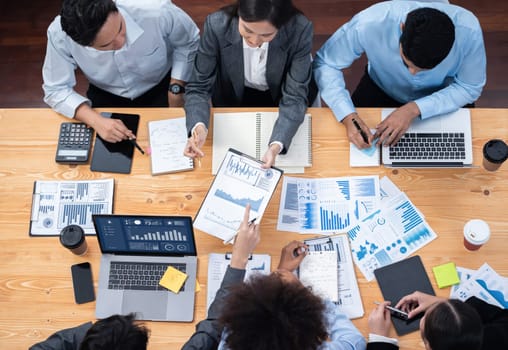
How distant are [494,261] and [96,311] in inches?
51.9

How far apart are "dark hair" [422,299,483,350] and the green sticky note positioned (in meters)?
0.22

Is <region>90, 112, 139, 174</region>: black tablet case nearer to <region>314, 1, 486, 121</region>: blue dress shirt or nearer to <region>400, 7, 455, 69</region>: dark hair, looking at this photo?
<region>314, 1, 486, 121</region>: blue dress shirt

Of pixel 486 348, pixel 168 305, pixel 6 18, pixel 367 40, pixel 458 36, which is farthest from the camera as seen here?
pixel 6 18

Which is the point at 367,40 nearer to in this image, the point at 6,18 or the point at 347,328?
the point at 347,328

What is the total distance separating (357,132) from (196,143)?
58 cm

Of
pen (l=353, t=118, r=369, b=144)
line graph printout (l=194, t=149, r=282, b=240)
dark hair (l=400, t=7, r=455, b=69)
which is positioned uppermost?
dark hair (l=400, t=7, r=455, b=69)

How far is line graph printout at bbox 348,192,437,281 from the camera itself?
172 centimetres

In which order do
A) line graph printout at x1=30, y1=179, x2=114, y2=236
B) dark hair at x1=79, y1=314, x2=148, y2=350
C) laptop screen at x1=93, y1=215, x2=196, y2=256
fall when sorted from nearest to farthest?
1. dark hair at x1=79, y1=314, x2=148, y2=350
2. laptop screen at x1=93, y1=215, x2=196, y2=256
3. line graph printout at x1=30, y1=179, x2=114, y2=236

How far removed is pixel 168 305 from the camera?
168 centimetres

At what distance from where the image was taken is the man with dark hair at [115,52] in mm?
1732

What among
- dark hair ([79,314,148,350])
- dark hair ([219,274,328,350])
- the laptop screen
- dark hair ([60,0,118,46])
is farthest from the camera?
dark hair ([60,0,118,46])

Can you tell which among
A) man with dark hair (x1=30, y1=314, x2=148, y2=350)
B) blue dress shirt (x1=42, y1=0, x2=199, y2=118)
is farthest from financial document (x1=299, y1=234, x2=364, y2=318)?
blue dress shirt (x1=42, y1=0, x2=199, y2=118)

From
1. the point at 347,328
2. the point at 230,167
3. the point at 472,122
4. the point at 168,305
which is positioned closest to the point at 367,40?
the point at 472,122

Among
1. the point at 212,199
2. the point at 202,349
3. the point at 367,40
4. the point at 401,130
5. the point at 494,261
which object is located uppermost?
the point at 367,40
